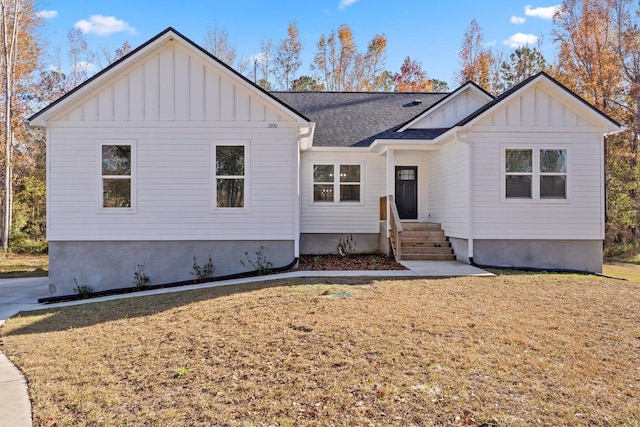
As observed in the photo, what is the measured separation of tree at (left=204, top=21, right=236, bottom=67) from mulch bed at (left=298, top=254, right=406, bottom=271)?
2038 centimetres

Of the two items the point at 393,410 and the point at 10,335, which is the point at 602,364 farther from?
the point at 10,335

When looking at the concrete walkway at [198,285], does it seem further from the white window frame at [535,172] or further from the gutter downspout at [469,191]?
the white window frame at [535,172]

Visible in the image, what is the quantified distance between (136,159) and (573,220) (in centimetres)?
1155

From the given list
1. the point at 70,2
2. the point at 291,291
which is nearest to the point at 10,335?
the point at 291,291

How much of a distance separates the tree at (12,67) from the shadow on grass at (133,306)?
13.7 m

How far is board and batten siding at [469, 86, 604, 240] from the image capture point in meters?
10.8

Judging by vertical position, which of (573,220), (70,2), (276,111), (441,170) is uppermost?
(70,2)

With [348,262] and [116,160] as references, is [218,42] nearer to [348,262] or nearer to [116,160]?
[116,160]

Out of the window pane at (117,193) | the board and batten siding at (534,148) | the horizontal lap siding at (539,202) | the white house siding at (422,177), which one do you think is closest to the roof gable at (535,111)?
the board and batten siding at (534,148)

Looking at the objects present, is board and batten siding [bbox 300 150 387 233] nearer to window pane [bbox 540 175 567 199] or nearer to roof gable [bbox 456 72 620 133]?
roof gable [bbox 456 72 620 133]

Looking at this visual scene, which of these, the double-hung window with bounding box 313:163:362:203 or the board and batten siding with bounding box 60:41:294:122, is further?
the double-hung window with bounding box 313:163:362:203

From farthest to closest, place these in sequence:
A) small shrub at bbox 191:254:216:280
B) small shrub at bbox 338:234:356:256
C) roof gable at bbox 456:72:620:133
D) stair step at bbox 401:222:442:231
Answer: small shrub at bbox 338:234:356:256 → stair step at bbox 401:222:442:231 → roof gable at bbox 456:72:620:133 → small shrub at bbox 191:254:216:280

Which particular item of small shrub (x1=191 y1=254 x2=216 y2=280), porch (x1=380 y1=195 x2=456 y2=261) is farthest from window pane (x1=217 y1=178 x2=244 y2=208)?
porch (x1=380 y1=195 x2=456 y2=261)

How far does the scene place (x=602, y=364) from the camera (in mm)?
4328
